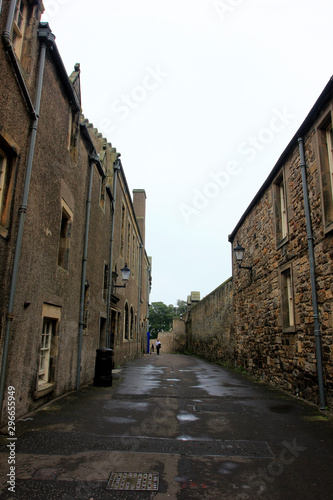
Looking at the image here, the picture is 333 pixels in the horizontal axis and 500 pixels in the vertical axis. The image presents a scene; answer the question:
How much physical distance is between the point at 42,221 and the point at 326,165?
5.17 meters

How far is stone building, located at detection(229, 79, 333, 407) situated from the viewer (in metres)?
6.49

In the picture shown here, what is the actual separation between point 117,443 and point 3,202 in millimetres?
3402

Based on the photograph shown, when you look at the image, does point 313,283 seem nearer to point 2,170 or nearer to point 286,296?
point 286,296

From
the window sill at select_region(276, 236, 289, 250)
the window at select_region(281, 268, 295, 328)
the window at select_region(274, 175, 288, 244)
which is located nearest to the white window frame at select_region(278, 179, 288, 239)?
the window at select_region(274, 175, 288, 244)

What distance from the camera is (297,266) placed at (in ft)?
25.7

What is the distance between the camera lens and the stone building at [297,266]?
6.49m

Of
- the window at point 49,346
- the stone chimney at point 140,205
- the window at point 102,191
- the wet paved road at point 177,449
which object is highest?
the stone chimney at point 140,205

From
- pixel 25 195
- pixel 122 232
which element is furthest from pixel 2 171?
pixel 122 232

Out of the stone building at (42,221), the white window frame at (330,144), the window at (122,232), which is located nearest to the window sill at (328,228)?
the white window frame at (330,144)

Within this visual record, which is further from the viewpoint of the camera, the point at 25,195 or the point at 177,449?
the point at 25,195

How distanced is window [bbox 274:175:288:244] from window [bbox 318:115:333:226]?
222 cm

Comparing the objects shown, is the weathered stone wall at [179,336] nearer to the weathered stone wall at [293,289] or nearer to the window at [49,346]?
the weathered stone wall at [293,289]

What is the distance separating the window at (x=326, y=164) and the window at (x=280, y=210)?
2224 mm

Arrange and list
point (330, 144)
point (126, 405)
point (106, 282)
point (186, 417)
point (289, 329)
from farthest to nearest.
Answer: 1. point (106, 282)
2. point (289, 329)
3. point (330, 144)
4. point (126, 405)
5. point (186, 417)
